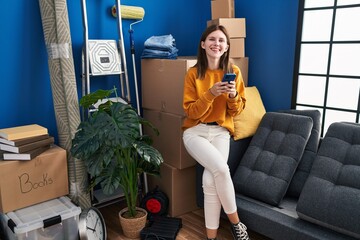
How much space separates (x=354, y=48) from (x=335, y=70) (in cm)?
19

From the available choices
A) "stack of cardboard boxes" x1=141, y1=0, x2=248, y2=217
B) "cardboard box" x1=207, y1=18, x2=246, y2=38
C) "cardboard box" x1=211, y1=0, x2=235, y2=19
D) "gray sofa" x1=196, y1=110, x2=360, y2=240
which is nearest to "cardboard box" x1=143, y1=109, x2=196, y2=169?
"stack of cardboard boxes" x1=141, y1=0, x2=248, y2=217

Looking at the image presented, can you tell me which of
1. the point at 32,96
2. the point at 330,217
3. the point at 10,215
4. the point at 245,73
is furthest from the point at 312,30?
the point at 10,215

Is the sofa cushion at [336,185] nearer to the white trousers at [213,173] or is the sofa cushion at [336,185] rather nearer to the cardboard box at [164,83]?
the white trousers at [213,173]

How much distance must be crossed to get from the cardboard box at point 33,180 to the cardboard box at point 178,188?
0.74 meters

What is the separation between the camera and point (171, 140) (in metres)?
2.37

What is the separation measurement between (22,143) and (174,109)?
1037 mm

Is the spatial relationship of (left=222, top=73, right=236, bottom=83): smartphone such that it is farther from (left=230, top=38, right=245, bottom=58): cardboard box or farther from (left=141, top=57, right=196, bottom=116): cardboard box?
(left=230, top=38, right=245, bottom=58): cardboard box

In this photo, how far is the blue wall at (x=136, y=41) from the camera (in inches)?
79.7

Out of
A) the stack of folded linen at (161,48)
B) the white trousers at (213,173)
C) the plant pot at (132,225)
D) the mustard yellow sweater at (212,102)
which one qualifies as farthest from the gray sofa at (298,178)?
the stack of folded linen at (161,48)

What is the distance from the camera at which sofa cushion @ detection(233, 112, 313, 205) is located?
196 cm

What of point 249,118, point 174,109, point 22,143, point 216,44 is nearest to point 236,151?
point 249,118

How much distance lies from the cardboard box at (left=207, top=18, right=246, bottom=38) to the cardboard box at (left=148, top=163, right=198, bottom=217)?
1103 millimetres

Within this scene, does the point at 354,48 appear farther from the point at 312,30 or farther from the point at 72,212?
the point at 72,212

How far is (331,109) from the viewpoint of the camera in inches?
93.4
